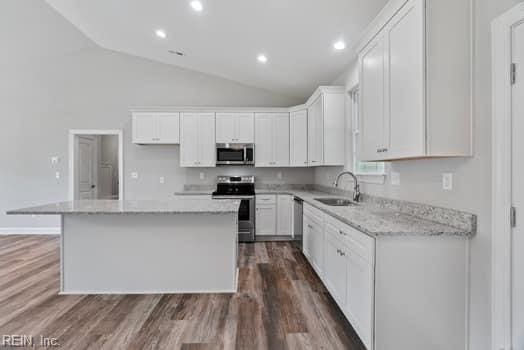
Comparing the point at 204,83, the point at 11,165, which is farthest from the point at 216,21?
the point at 11,165

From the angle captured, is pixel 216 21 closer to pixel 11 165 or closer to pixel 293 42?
pixel 293 42

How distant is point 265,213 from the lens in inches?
197

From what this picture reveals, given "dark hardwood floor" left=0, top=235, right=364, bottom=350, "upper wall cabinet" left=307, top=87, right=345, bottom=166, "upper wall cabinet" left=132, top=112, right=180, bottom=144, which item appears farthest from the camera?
"upper wall cabinet" left=132, top=112, right=180, bottom=144

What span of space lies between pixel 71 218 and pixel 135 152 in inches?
113

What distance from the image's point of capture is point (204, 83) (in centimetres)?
564

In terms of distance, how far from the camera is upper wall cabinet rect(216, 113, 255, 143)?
205 inches

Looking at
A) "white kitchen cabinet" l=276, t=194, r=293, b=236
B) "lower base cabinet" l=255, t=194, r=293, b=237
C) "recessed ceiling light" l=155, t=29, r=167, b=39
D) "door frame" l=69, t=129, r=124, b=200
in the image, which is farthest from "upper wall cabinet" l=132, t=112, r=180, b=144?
"white kitchen cabinet" l=276, t=194, r=293, b=236

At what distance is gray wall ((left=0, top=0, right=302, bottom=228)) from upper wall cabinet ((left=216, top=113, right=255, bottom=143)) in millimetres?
653

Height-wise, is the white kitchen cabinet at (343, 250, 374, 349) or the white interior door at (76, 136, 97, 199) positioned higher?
the white interior door at (76, 136, 97, 199)

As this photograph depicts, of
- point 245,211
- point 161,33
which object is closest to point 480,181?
point 245,211

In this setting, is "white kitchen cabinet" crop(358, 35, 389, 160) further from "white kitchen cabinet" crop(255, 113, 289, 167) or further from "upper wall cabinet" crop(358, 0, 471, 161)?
"white kitchen cabinet" crop(255, 113, 289, 167)

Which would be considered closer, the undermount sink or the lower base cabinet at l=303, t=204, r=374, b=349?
the lower base cabinet at l=303, t=204, r=374, b=349

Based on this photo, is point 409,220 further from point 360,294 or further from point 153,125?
point 153,125

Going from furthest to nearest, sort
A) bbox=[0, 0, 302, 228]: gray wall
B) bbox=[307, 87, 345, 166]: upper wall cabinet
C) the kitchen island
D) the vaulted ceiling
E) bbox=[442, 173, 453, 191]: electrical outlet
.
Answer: bbox=[0, 0, 302, 228]: gray wall < bbox=[307, 87, 345, 166]: upper wall cabinet < the vaulted ceiling < the kitchen island < bbox=[442, 173, 453, 191]: electrical outlet
